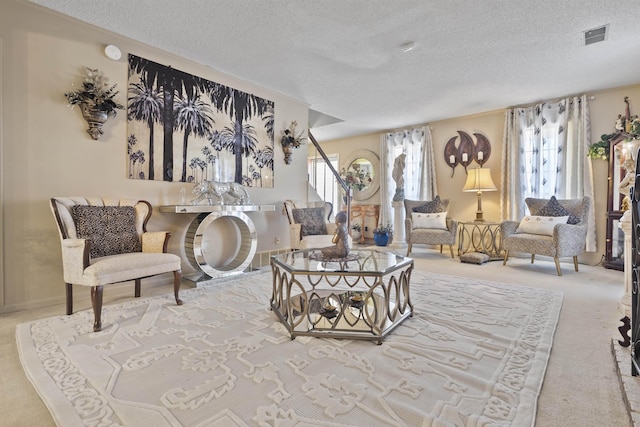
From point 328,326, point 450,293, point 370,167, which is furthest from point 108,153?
point 370,167

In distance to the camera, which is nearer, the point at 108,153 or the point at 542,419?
the point at 542,419

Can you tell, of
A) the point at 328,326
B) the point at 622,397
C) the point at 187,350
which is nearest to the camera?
the point at 622,397

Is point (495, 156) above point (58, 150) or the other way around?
above

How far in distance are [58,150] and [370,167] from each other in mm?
5655

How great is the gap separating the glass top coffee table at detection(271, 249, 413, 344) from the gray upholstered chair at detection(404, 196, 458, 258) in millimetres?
2517

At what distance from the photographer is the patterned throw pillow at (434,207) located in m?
5.25

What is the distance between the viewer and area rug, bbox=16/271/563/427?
1.20 meters

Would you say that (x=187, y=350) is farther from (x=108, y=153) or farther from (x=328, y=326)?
(x=108, y=153)

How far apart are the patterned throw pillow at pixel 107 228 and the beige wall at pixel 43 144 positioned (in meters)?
0.41

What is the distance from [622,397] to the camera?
1305 millimetres

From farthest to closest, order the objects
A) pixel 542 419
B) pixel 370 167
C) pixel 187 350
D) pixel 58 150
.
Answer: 1. pixel 370 167
2. pixel 58 150
3. pixel 187 350
4. pixel 542 419

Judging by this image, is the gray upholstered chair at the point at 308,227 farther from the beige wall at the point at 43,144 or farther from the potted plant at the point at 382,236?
the potted plant at the point at 382,236

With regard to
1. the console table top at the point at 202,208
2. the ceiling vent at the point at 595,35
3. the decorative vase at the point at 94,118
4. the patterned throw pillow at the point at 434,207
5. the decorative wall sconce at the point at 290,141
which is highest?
the ceiling vent at the point at 595,35

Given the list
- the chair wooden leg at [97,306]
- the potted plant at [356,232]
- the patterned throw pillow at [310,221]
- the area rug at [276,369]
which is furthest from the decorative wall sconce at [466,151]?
the chair wooden leg at [97,306]
